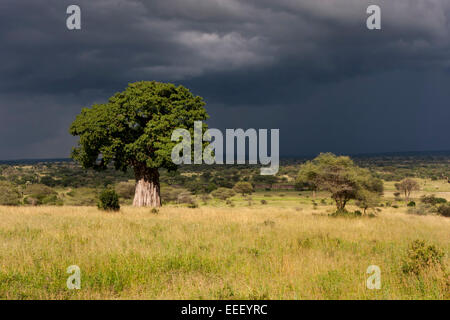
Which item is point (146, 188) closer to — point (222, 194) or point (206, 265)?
point (206, 265)

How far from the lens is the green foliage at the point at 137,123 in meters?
29.2

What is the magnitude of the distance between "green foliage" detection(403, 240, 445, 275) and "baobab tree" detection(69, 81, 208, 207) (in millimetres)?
20886

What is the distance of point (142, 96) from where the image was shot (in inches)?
1208

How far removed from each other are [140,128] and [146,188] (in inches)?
219

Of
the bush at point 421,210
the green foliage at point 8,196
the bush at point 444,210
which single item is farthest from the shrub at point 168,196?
the bush at point 444,210

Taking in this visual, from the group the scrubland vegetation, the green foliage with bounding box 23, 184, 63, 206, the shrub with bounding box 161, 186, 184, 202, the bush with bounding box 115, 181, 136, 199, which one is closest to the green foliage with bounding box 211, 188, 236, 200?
the shrub with bounding box 161, 186, 184, 202

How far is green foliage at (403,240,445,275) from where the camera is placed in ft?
31.0

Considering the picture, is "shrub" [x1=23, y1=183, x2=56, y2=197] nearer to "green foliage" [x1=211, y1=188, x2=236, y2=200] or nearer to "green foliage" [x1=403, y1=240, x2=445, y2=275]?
"green foliage" [x1=211, y1=188, x2=236, y2=200]

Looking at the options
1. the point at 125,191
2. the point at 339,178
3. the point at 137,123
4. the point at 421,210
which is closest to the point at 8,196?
the point at 125,191

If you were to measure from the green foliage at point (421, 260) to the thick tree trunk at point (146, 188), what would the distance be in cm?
2525

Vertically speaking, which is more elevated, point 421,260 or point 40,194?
point 421,260

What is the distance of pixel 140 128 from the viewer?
3158 centimetres

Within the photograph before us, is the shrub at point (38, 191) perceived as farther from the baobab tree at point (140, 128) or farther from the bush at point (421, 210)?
the bush at point (421, 210)

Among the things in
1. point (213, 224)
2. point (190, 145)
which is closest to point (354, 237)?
point (213, 224)
